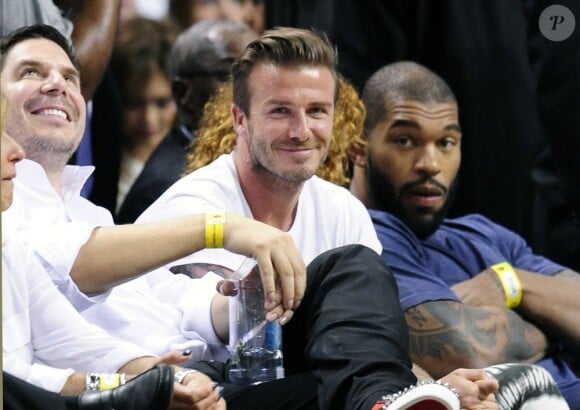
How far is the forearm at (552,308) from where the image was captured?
3926 millimetres

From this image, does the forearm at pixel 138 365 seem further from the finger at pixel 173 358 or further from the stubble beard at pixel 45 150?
the stubble beard at pixel 45 150

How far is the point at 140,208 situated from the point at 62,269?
1.16 m

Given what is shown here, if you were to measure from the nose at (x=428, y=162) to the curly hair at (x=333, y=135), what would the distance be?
0.20m

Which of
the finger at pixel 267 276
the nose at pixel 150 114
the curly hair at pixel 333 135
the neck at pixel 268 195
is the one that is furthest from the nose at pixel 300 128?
the nose at pixel 150 114

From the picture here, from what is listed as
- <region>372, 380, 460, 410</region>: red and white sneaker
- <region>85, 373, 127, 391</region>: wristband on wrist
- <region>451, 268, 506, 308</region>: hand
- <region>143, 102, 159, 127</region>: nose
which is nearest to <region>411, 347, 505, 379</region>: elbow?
<region>451, 268, 506, 308</region>: hand

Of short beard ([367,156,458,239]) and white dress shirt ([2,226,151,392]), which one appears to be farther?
short beard ([367,156,458,239])

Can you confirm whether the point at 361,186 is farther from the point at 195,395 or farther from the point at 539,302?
the point at 195,395

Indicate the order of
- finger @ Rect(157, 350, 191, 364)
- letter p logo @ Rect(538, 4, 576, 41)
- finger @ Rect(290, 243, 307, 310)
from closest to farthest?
finger @ Rect(157, 350, 191, 364), finger @ Rect(290, 243, 307, 310), letter p logo @ Rect(538, 4, 576, 41)

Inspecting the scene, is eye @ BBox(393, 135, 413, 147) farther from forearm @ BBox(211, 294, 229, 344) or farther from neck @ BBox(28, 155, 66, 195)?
neck @ BBox(28, 155, 66, 195)

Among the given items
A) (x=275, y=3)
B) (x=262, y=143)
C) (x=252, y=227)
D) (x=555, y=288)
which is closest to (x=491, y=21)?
(x=275, y=3)

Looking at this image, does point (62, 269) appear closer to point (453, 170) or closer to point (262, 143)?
point (262, 143)

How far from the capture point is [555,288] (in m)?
3.99

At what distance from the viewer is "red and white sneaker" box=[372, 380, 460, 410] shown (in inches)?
110

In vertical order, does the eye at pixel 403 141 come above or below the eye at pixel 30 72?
below
